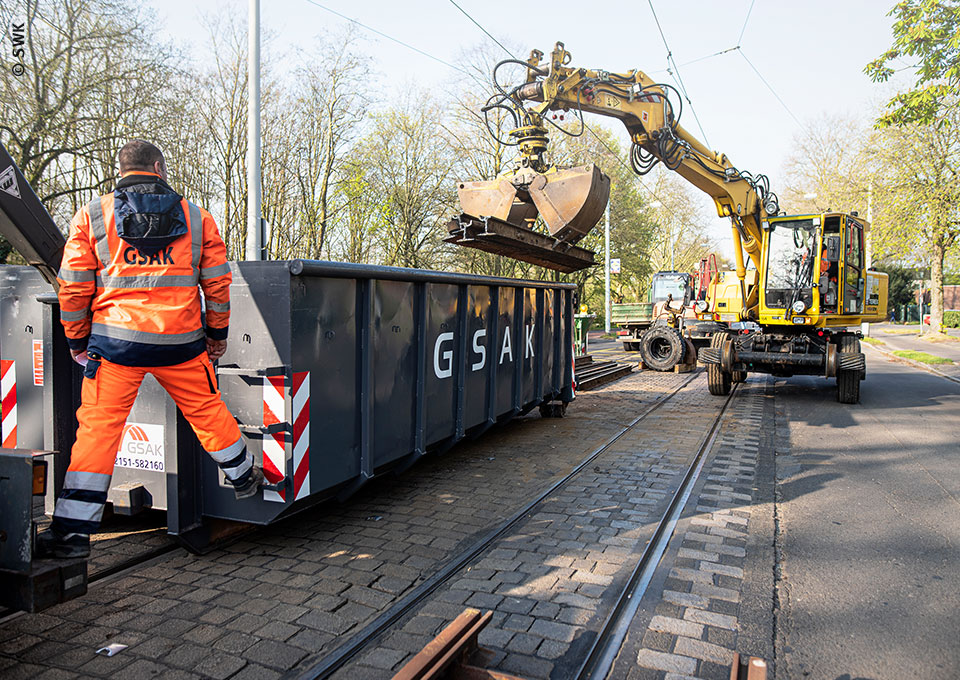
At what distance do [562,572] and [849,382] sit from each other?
9234 millimetres

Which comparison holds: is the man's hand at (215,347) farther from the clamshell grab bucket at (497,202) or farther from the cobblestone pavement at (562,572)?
the clamshell grab bucket at (497,202)

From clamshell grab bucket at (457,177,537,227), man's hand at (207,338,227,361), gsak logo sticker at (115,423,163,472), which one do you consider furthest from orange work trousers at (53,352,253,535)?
clamshell grab bucket at (457,177,537,227)

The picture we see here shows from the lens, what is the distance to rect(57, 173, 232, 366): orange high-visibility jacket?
3232 millimetres

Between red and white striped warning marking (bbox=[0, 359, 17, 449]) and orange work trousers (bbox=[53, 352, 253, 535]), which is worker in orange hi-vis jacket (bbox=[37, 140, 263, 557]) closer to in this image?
orange work trousers (bbox=[53, 352, 253, 535])

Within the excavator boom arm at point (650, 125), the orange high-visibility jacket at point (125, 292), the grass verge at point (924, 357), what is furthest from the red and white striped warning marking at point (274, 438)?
the grass verge at point (924, 357)

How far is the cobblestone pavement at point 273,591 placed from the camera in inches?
117

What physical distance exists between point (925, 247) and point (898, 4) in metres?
24.6

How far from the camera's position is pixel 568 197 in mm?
7551

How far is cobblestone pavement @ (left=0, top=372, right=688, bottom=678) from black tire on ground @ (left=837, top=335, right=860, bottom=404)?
282 inches

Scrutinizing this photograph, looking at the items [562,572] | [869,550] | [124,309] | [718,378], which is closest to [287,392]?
[124,309]

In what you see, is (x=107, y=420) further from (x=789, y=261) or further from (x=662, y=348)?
(x=662, y=348)

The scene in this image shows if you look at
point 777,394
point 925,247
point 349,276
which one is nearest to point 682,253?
point 925,247

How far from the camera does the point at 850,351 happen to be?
1113 centimetres

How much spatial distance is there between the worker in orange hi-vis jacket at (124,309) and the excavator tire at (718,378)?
1026 cm
